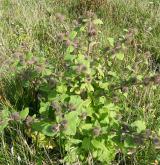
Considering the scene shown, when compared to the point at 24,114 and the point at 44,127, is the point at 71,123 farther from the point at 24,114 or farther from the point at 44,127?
the point at 24,114

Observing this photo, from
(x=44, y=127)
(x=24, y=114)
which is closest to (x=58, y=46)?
(x=24, y=114)

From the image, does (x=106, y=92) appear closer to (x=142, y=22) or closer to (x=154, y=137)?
(x=154, y=137)

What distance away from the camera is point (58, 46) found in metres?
3.27

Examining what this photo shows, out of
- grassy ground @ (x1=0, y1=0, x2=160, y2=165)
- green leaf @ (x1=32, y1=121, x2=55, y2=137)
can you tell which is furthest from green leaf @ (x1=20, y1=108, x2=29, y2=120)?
grassy ground @ (x1=0, y1=0, x2=160, y2=165)

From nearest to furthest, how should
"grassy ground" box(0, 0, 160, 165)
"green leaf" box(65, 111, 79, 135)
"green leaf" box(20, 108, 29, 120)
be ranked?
"green leaf" box(65, 111, 79, 135), "green leaf" box(20, 108, 29, 120), "grassy ground" box(0, 0, 160, 165)

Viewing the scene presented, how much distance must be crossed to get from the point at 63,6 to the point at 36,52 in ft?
6.03

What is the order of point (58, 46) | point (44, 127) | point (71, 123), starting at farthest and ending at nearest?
point (58, 46), point (44, 127), point (71, 123)

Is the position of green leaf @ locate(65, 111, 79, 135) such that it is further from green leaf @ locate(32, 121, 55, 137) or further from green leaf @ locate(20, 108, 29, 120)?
green leaf @ locate(20, 108, 29, 120)

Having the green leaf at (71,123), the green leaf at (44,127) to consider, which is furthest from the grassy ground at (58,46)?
the green leaf at (71,123)

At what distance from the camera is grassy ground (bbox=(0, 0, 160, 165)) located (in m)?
2.52

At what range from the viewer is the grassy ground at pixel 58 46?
8.27 ft

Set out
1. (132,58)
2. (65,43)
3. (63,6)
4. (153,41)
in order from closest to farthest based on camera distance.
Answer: (65,43) → (132,58) → (153,41) → (63,6)

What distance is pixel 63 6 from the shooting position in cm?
517

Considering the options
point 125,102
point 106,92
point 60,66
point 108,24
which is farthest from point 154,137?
point 108,24
